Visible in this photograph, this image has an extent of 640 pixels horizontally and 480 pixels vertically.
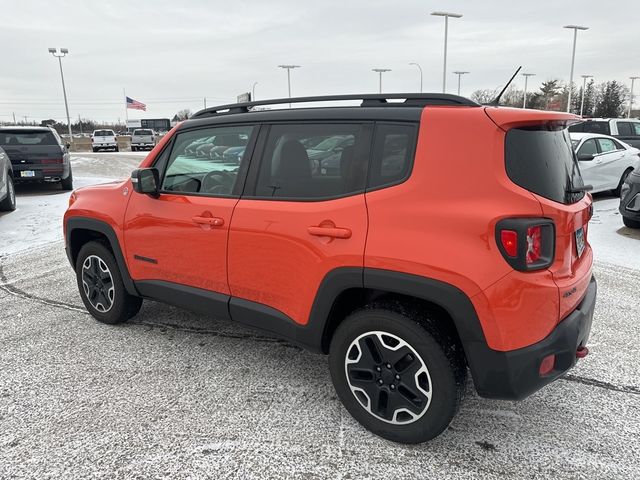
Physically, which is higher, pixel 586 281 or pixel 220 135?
pixel 220 135

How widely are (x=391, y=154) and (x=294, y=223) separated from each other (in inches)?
25.4

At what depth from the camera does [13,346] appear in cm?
376

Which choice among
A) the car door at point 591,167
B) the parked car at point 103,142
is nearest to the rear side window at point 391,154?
the car door at point 591,167

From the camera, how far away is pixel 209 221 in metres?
3.12

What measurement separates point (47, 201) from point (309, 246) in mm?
10083

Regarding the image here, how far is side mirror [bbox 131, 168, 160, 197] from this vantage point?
3.42m

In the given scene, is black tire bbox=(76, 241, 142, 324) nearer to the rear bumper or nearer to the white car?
the rear bumper

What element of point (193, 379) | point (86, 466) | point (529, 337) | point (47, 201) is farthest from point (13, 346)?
point (47, 201)

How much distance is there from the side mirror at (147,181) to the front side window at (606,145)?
35.5 feet

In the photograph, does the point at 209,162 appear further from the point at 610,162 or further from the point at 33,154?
the point at 610,162

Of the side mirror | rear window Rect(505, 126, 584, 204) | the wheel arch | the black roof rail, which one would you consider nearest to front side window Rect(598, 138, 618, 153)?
rear window Rect(505, 126, 584, 204)

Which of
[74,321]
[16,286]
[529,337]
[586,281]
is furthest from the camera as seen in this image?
[16,286]

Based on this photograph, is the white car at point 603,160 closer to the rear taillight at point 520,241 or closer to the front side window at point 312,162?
the front side window at point 312,162

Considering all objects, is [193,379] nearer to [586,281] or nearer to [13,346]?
[13,346]
